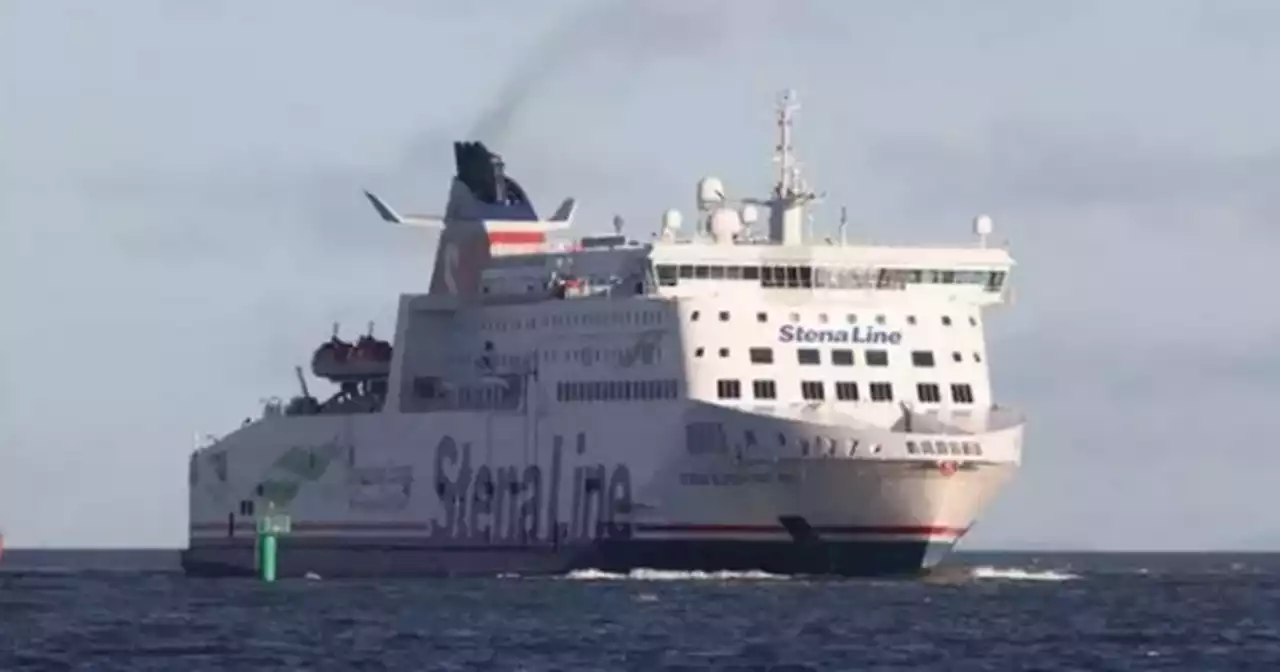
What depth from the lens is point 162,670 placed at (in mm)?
53125

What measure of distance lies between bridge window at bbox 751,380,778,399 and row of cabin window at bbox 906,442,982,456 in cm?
387

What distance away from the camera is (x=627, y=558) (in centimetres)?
7588

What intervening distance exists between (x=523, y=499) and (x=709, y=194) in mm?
7940

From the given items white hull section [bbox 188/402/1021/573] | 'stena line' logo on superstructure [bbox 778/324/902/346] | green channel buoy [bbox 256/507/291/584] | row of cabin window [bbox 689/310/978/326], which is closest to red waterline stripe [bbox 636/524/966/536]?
white hull section [bbox 188/402/1021/573]

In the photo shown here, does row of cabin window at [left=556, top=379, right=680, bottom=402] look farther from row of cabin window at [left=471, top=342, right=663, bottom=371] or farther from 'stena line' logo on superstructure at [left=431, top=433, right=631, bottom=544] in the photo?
'stena line' logo on superstructure at [left=431, top=433, right=631, bottom=544]

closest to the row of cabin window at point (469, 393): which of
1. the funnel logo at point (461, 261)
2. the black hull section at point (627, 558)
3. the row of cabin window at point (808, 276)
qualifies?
the funnel logo at point (461, 261)

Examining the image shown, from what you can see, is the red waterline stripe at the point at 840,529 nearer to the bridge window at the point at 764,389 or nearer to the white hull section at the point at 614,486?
the white hull section at the point at 614,486

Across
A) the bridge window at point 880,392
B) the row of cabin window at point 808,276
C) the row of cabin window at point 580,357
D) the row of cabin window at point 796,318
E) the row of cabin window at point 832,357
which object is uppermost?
the row of cabin window at point 808,276

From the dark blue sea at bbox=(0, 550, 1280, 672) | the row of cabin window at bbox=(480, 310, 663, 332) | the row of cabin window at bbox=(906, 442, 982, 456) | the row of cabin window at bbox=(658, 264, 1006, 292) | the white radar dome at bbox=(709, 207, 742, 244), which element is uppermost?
the white radar dome at bbox=(709, 207, 742, 244)

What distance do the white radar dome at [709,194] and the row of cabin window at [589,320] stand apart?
12.5ft

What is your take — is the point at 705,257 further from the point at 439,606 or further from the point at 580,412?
the point at 439,606

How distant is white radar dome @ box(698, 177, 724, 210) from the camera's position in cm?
7894

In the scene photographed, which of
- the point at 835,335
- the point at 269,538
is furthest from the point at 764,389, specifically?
the point at 269,538

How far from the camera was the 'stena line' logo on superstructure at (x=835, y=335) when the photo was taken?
7544 cm
